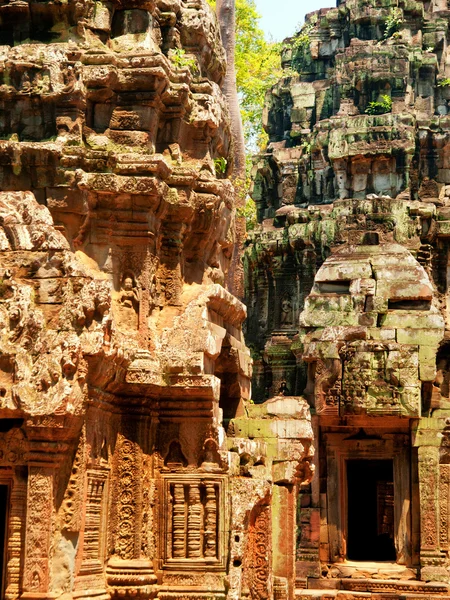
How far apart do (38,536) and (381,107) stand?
62.0ft

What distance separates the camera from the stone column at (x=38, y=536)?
820 centimetres

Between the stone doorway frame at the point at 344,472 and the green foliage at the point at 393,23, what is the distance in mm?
11621

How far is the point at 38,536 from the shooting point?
8227 mm

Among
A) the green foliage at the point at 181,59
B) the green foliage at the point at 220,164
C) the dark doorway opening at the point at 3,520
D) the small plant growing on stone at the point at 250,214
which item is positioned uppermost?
the small plant growing on stone at the point at 250,214

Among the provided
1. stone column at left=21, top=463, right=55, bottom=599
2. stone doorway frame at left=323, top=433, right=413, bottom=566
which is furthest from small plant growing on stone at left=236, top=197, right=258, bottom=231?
stone column at left=21, top=463, right=55, bottom=599

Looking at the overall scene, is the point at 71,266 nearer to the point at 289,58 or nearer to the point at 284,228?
the point at 284,228

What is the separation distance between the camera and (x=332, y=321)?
18.9 metres

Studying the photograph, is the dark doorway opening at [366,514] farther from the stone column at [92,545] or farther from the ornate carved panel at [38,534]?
the ornate carved panel at [38,534]

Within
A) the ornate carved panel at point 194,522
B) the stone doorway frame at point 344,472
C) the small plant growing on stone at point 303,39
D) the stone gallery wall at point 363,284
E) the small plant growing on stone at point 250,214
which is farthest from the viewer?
the small plant growing on stone at point 250,214

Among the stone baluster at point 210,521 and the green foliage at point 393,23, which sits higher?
the green foliage at point 393,23

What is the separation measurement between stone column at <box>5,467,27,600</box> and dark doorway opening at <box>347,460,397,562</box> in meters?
13.3

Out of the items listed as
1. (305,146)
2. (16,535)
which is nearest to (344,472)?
(305,146)

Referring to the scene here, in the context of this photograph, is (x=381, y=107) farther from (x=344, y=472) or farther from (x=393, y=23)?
(x=344, y=472)

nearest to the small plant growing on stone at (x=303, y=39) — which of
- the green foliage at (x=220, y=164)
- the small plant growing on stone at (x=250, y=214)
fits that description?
the small plant growing on stone at (x=250, y=214)
